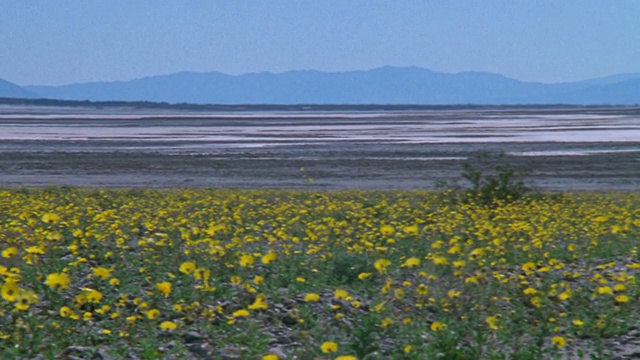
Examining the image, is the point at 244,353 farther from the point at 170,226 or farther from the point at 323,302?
the point at 170,226

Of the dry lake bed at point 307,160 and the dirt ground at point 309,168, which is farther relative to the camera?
the dry lake bed at point 307,160

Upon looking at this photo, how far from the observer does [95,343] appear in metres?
6.71

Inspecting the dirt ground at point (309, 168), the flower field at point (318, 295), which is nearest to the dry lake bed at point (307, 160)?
the dirt ground at point (309, 168)

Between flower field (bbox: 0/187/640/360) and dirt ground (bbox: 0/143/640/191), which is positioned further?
dirt ground (bbox: 0/143/640/191)

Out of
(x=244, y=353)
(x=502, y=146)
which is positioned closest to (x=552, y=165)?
(x=502, y=146)

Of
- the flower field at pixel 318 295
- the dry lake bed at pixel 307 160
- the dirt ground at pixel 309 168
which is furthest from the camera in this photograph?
the dry lake bed at pixel 307 160

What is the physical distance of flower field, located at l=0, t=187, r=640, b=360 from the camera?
21.0ft

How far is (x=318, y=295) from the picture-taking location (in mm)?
8016

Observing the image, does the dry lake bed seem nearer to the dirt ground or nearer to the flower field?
the dirt ground

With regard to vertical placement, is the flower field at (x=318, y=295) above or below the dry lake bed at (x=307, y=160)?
above

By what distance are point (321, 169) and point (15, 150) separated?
51.2ft

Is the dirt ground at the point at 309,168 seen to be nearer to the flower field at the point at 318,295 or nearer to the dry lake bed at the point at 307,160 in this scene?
the dry lake bed at the point at 307,160

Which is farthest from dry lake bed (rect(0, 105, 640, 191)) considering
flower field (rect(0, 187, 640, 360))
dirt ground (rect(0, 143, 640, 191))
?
flower field (rect(0, 187, 640, 360))

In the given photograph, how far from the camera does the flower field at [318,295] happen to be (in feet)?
21.0
